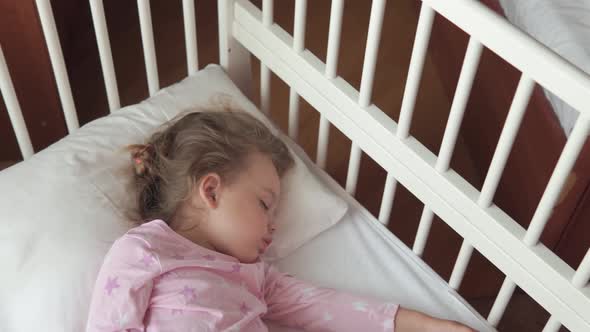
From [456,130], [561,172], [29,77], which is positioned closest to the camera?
[561,172]

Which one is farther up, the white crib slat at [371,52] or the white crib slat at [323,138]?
the white crib slat at [371,52]

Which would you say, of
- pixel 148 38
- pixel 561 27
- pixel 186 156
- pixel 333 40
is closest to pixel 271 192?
pixel 186 156

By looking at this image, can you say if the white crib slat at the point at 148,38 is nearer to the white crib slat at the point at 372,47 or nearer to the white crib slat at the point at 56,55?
the white crib slat at the point at 56,55

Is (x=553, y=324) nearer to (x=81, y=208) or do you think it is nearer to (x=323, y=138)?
(x=323, y=138)

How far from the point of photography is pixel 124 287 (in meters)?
0.93

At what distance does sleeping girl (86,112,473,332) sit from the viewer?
3.11ft

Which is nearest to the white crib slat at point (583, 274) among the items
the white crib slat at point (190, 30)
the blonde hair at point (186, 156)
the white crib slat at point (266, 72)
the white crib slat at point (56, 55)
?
the blonde hair at point (186, 156)

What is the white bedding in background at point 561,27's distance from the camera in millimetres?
1186

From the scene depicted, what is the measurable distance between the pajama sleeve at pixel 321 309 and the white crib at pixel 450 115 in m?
0.13

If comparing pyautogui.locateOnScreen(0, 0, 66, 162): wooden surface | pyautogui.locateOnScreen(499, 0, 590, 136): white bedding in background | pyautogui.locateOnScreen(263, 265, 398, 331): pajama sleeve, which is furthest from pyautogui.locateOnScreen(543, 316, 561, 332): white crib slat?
Answer: pyautogui.locateOnScreen(0, 0, 66, 162): wooden surface

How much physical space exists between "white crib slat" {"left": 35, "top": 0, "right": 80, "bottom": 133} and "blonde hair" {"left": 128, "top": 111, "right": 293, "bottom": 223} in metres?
0.17

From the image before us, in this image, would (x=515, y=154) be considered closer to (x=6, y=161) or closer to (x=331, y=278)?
(x=331, y=278)

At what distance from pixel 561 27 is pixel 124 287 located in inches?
33.6

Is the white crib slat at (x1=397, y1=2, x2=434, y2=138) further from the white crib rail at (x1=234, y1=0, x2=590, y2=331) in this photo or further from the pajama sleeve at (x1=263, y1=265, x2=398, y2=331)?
the pajama sleeve at (x1=263, y1=265, x2=398, y2=331)
